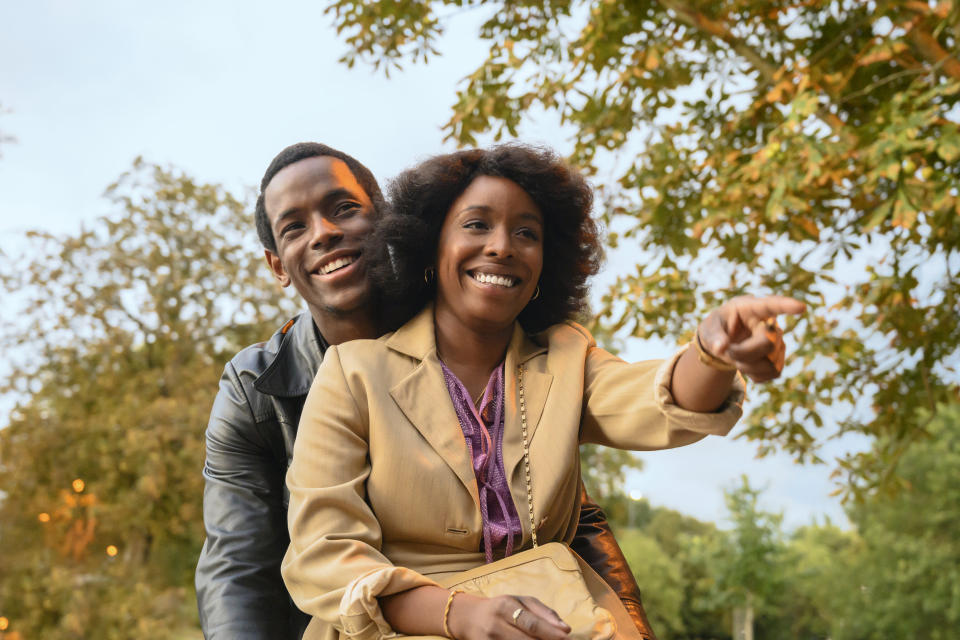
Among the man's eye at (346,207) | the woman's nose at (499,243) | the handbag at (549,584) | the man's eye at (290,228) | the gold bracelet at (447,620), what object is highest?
the man's eye at (346,207)

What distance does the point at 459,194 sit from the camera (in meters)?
2.32

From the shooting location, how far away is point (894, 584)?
24.6 meters

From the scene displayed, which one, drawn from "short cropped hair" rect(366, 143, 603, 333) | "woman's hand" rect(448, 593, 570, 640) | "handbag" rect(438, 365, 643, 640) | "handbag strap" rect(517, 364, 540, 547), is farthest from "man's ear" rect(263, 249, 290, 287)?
"woman's hand" rect(448, 593, 570, 640)

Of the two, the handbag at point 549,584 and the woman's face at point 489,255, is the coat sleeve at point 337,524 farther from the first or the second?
the woman's face at point 489,255

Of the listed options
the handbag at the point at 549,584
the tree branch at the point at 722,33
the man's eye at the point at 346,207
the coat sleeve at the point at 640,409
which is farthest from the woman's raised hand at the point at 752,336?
the tree branch at the point at 722,33

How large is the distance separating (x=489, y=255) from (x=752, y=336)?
0.70m

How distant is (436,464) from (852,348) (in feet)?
15.6

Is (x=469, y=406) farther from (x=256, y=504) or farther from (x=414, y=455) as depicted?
(x=256, y=504)

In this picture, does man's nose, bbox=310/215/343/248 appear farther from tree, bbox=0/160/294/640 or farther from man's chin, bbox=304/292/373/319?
tree, bbox=0/160/294/640

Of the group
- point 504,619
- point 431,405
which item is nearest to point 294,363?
point 431,405

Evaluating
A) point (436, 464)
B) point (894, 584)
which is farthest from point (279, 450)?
point (894, 584)

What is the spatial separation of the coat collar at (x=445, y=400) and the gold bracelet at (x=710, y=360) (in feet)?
1.61

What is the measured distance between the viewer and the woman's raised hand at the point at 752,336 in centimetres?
163

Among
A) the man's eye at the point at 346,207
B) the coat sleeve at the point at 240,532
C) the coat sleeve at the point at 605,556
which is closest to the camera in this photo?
the coat sleeve at the point at 240,532
